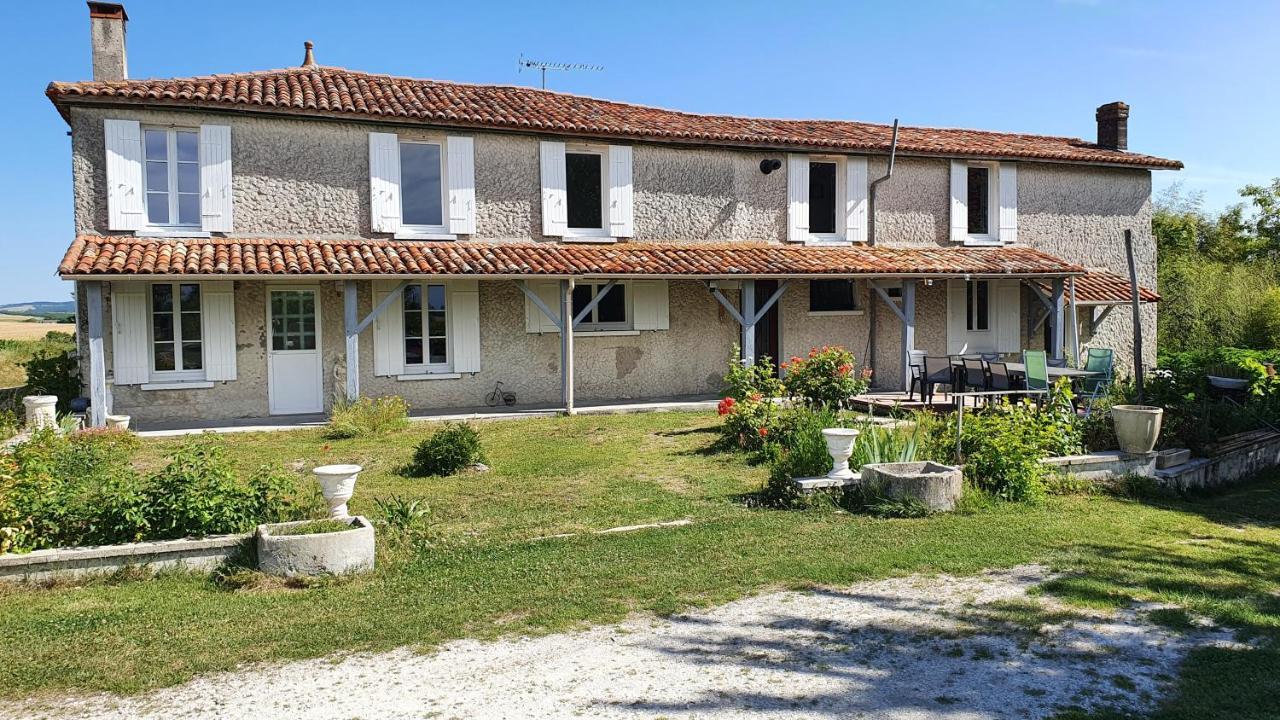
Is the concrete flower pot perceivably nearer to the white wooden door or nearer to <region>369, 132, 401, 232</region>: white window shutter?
the white wooden door

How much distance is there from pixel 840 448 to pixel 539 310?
7.96 meters

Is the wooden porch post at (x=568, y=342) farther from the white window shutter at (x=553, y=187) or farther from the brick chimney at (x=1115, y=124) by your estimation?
the brick chimney at (x=1115, y=124)

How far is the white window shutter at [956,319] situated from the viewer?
58.3 ft

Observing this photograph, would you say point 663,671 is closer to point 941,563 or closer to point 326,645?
point 326,645

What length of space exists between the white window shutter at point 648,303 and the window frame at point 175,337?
6914 mm

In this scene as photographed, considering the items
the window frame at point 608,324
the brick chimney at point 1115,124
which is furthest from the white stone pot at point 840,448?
the brick chimney at point 1115,124

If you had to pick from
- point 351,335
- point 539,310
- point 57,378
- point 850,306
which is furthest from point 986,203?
point 57,378

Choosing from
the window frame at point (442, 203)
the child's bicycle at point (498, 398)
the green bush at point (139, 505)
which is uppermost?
the window frame at point (442, 203)

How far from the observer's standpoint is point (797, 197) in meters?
16.9

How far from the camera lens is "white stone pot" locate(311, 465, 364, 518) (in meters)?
6.34

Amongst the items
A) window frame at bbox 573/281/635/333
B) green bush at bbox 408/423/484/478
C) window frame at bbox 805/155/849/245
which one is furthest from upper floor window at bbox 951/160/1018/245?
green bush at bbox 408/423/484/478

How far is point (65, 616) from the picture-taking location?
5031 mm

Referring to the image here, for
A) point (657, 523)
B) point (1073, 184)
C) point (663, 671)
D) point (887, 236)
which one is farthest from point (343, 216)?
point (1073, 184)

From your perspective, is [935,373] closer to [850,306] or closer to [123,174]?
[850,306]
